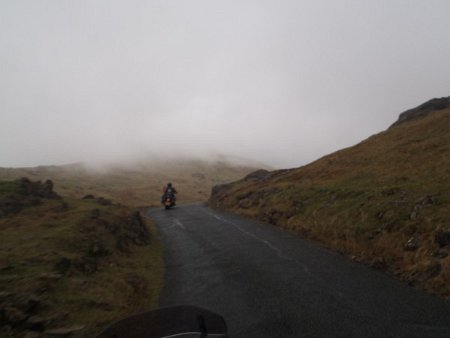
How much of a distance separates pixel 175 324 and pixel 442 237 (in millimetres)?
12319

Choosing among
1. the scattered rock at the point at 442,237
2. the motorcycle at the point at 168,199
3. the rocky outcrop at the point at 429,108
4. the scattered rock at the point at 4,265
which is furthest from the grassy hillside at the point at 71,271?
the rocky outcrop at the point at 429,108

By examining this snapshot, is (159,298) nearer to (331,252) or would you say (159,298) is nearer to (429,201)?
(331,252)

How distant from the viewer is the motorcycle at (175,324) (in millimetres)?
7547

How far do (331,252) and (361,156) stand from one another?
96.4 feet

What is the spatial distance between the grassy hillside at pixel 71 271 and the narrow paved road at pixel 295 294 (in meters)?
1.66

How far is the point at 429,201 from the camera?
19.7 metres

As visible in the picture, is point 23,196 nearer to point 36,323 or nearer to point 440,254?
point 36,323

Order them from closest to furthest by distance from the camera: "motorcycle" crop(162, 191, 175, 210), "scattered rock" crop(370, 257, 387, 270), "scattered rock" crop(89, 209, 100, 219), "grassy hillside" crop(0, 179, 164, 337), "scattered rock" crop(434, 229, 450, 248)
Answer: "grassy hillside" crop(0, 179, 164, 337) → "scattered rock" crop(434, 229, 450, 248) → "scattered rock" crop(370, 257, 387, 270) → "scattered rock" crop(89, 209, 100, 219) → "motorcycle" crop(162, 191, 175, 210)

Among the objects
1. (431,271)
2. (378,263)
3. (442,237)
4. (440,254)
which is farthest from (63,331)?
(442,237)

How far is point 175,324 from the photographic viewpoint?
786cm

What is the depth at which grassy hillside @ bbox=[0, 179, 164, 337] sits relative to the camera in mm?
12094

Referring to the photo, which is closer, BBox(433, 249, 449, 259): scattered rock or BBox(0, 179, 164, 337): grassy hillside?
BBox(0, 179, 164, 337): grassy hillside

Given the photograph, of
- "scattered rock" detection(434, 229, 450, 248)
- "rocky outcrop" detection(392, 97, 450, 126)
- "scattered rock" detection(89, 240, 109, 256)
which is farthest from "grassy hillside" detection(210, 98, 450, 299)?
"rocky outcrop" detection(392, 97, 450, 126)

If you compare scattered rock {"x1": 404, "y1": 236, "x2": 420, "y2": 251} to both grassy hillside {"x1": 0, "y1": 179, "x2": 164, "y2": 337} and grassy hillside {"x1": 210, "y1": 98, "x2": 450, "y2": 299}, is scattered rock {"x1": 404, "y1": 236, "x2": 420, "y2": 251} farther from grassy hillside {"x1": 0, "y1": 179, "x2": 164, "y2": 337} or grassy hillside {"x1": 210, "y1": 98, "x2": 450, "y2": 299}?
grassy hillside {"x1": 0, "y1": 179, "x2": 164, "y2": 337}
